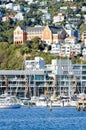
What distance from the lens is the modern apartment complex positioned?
6196 inches

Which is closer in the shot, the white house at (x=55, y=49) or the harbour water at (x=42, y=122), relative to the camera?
the harbour water at (x=42, y=122)

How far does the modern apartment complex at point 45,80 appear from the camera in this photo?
157375mm

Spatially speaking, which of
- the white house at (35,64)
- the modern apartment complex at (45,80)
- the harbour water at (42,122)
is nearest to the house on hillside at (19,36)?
the white house at (35,64)

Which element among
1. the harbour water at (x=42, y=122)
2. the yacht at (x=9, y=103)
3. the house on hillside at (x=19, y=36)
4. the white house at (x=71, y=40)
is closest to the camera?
the harbour water at (x=42, y=122)

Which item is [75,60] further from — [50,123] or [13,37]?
[50,123]

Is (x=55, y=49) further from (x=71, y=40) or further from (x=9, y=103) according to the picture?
(x=9, y=103)

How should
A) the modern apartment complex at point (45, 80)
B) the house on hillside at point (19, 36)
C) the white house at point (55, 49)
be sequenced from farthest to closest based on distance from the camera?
the house on hillside at point (19, 36)
the white house at point (55, 49)
the modern apartment complex at point (45, 80)

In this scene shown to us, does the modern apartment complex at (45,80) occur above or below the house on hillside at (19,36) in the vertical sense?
below

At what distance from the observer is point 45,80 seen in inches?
6289

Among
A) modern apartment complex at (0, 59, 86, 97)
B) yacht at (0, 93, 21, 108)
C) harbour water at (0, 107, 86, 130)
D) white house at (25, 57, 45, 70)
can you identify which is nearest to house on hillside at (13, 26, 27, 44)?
white house at (25, 57, 45, 70)

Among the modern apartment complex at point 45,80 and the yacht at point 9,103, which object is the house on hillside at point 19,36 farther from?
the yacht at point 9,103

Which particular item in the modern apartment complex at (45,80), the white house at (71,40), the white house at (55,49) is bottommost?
the modern apartment complex at (45,80)

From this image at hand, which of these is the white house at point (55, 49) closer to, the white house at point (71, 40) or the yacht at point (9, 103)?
the white house at point (71, 40)

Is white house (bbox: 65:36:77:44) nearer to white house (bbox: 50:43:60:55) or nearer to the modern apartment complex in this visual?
white house (bbox: 50:43:60:55)
